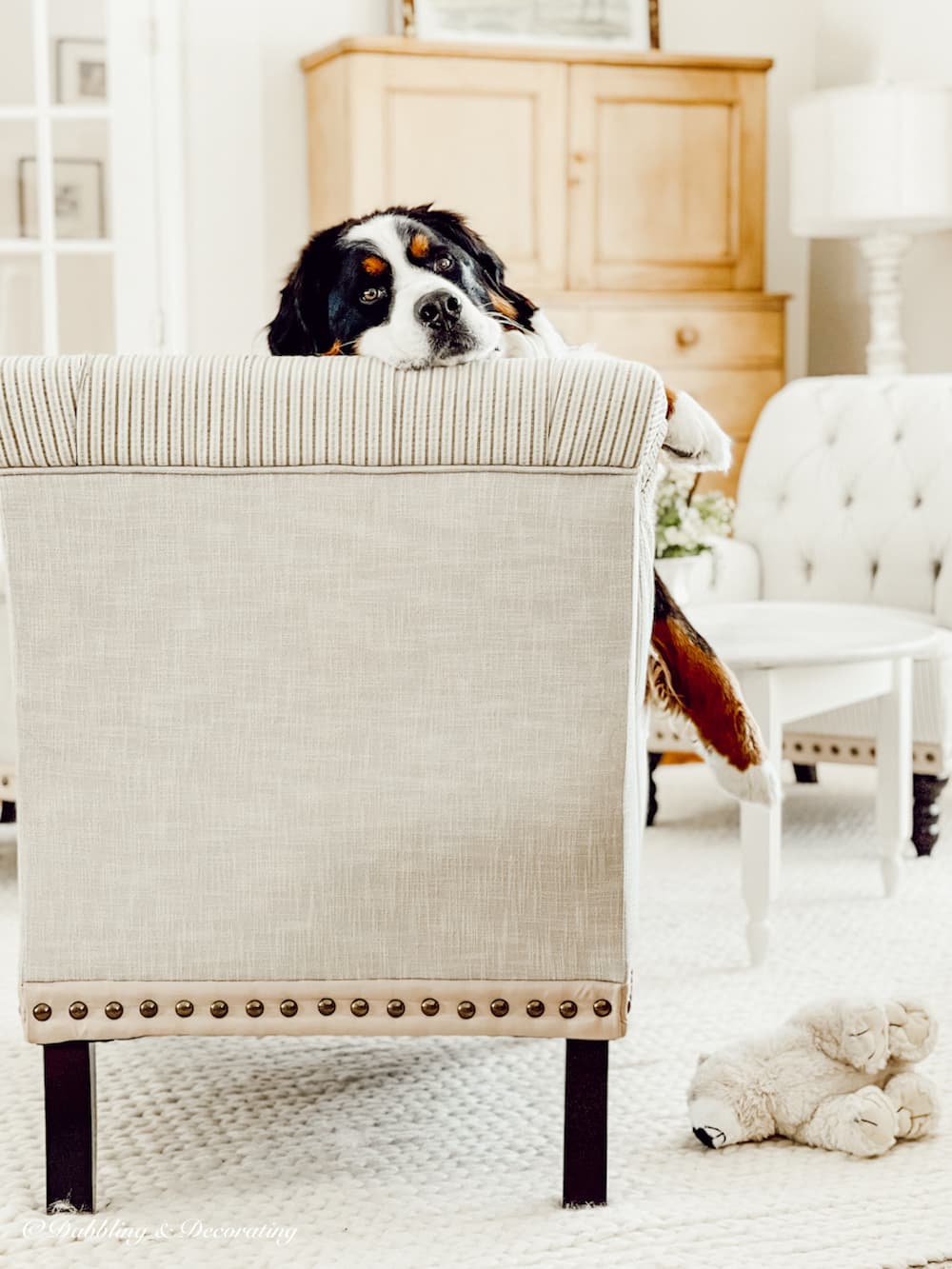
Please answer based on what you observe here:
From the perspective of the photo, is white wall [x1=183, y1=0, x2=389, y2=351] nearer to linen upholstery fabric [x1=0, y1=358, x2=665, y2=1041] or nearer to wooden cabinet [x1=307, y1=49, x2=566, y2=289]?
wooden cabinet [x1=307, y1=49, x2=566, y2=289]

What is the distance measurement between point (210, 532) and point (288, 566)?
0.08m

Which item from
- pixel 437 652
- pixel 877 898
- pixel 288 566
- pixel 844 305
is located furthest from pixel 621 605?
pixel 844 305

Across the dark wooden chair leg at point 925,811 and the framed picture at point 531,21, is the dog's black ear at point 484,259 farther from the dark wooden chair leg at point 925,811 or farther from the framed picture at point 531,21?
the framed picture at point 531,21

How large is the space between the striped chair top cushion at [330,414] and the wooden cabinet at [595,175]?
109 inches

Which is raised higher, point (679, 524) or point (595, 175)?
point (595, 175)

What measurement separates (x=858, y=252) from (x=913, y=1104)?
11.6ft

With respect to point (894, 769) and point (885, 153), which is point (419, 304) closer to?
point (894, 769)

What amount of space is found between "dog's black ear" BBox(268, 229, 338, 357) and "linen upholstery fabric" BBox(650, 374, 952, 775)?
57.9 inches

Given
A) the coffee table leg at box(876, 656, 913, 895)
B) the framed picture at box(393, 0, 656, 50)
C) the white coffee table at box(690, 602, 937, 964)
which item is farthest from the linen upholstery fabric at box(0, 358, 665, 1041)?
the framed picture at box(393, 0, 656, 50)

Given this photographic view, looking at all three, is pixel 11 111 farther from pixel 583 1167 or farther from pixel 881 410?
pixel 583 1167

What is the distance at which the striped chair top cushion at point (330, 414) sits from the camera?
1458 mm

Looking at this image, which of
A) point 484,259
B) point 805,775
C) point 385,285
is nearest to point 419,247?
point 385,285

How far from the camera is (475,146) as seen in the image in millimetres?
4180

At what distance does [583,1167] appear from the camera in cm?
159
